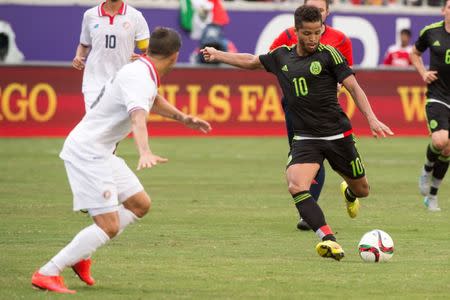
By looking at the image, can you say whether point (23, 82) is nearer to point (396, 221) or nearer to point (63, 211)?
point (63, 211)

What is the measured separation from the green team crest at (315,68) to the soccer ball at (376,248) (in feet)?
5.42

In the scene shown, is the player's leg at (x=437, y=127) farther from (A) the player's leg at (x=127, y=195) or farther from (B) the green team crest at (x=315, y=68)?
(A) the player's leg at (x=127, y=195)

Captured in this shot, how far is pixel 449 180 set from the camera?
19.8 m

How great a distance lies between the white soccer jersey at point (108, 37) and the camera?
14625mm

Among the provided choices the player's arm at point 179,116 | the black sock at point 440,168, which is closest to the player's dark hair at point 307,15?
the player's arm at point 179,116

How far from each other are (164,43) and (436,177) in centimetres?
729

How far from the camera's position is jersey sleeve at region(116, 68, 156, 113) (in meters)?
8.59

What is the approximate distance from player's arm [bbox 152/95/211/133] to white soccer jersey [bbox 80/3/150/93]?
547 centimetres

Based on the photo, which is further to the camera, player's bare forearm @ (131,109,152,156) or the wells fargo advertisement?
the wells fargo advertisement

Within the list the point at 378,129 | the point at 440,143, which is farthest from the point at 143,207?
the point at 440,143

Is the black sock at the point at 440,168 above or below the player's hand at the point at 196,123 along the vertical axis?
below

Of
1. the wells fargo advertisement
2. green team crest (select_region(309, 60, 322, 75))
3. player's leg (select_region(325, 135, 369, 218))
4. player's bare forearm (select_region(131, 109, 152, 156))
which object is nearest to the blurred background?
the wells fargo advertisement

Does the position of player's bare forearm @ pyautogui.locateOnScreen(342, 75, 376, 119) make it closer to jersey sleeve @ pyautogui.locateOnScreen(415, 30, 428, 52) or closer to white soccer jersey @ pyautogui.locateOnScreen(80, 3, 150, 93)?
white soccer jersey @ pyautogui.locateOnScreen(80, 3, 150, 93)

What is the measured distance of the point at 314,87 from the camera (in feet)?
37.3
